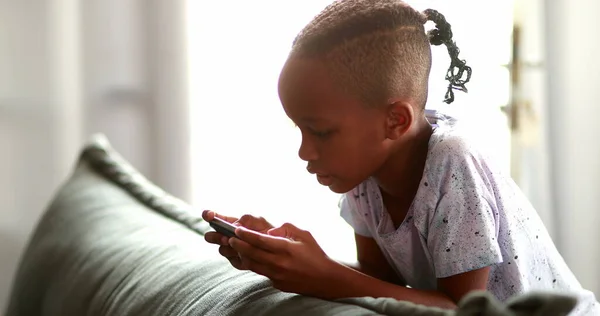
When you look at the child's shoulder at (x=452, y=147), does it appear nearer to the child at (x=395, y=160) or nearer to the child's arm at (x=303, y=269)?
the child at (x=395, y=160)

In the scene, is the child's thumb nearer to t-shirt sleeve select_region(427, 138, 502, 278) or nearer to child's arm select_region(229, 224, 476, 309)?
child's arm select_region(229, 224, 476, 309)

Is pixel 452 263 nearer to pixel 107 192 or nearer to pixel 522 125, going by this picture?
pixel 107 192

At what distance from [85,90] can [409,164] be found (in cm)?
120

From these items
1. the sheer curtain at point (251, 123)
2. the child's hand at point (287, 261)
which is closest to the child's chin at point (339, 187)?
the child's hand at point (287, 261)

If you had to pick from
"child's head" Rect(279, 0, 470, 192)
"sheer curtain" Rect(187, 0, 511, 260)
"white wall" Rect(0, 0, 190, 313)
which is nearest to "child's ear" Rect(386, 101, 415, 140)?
"child's head" Rect(279, 0, 470, 192)

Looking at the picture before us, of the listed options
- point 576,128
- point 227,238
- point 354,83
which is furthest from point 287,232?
point 576,128

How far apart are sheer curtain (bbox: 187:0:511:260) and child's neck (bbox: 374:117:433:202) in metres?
0.84

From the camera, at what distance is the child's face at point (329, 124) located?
83 centimetres

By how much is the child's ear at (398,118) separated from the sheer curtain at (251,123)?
35.4 inches

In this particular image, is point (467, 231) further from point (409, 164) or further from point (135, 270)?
point (135, 270)

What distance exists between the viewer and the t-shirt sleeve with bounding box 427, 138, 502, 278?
82 cm

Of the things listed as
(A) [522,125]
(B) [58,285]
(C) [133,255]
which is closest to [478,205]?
(C) [133,255]

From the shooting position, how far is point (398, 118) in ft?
2.85

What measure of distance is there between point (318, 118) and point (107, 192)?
518mm
